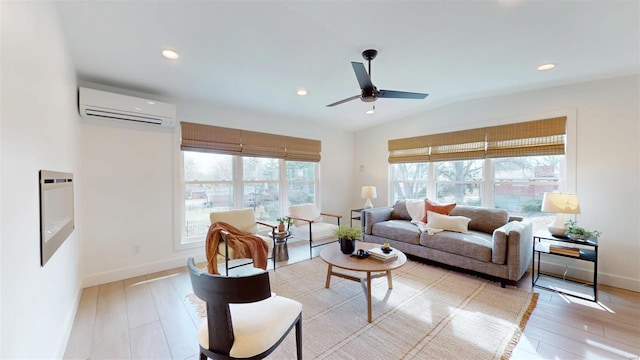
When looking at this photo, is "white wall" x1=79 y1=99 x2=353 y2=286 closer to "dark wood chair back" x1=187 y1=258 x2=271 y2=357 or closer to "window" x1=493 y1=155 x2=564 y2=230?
"dark wood chair back" x1=187 y1=258 x2=271 y2=357

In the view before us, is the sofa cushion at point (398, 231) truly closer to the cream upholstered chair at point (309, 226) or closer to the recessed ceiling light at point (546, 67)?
the cream upholstered chair at point (309, 226)

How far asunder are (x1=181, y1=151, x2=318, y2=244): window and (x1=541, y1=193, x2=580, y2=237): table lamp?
12.1 ft

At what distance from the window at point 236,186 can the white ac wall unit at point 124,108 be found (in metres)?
0.62

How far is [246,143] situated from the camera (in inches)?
162

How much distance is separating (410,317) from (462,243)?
138cm

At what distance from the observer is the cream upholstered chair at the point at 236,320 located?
1.17 m

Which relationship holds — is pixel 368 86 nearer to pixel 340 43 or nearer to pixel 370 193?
pixel 340 43

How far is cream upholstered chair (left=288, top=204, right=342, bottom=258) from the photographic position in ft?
13.1

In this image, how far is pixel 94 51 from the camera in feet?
7.65

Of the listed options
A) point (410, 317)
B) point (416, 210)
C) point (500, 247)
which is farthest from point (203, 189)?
point (500, 247)

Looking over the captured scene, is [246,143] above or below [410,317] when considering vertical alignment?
above

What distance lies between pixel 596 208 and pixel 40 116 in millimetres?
5250

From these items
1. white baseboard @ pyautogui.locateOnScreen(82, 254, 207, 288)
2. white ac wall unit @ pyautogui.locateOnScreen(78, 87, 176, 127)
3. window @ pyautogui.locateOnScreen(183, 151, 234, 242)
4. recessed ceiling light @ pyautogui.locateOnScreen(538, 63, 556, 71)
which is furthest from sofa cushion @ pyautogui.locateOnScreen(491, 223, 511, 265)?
white ac wall unit @ pyautogui.locateOnScreen(78, 87, 176, 127)

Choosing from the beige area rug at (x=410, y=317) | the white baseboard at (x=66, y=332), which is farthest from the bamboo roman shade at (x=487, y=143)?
the white baseboard at (x=66, y=332)
